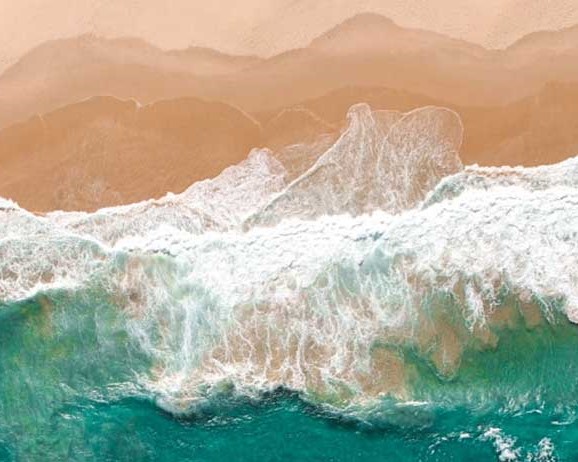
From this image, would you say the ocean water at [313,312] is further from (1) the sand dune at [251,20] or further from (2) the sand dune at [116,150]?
(1) the sand dune at [251,20]

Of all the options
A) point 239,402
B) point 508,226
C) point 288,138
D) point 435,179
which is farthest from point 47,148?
point 508,226

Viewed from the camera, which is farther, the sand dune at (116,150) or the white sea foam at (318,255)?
the sand dune at (116,150)

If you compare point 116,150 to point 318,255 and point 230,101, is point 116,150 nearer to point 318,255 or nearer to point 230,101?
point 230,101

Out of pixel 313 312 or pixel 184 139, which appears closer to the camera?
pixel 313 312

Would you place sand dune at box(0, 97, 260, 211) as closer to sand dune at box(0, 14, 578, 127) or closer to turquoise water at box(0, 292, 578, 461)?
sand dune at box(0, 14, 578, 127)

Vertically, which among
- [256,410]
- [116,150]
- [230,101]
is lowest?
[256,410]

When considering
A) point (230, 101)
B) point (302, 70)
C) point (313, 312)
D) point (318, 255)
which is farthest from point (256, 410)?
point (302, 70)

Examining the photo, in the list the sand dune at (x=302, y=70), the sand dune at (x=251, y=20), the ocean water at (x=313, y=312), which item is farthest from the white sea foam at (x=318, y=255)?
the sand dune at (x=251, y=20)
